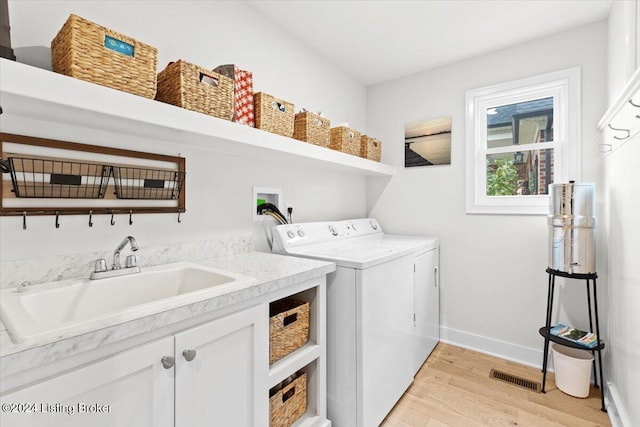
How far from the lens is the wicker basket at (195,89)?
4.30ft

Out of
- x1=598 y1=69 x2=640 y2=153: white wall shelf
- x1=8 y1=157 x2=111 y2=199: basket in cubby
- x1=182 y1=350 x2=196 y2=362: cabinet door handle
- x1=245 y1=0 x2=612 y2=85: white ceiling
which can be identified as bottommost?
x1=182 y1=350 x2=196 y2=362: cabinet door handle

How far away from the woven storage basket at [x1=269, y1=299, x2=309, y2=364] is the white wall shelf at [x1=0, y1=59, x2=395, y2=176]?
34.6 inches

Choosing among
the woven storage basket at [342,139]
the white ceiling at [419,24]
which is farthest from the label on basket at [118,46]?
the woven storage basket at [342,139]

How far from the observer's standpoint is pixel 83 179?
1.29 m

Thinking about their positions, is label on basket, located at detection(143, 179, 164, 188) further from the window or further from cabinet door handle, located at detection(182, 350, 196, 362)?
the window

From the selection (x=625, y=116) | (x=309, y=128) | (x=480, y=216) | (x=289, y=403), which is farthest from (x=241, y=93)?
(x=480, y=216)

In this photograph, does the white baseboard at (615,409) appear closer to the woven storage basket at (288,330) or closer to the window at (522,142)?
the window at (522,142)

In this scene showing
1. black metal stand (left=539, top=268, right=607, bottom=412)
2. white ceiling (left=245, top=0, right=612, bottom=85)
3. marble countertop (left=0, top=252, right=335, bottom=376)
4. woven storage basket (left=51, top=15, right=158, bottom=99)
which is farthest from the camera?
white ceiling (left=245, top=0, right=612, bottom=85)

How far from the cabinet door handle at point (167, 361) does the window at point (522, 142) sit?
251cm

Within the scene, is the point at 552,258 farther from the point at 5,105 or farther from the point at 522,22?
the point at 5,105

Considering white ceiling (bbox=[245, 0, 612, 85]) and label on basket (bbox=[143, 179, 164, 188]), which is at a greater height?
white ceiling (bbox=[245, 0, 612, 85])

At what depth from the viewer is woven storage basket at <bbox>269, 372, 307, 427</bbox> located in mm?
1351

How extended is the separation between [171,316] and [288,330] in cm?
63

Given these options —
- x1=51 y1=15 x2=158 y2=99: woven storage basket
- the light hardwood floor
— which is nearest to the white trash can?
the light hardwood floor
